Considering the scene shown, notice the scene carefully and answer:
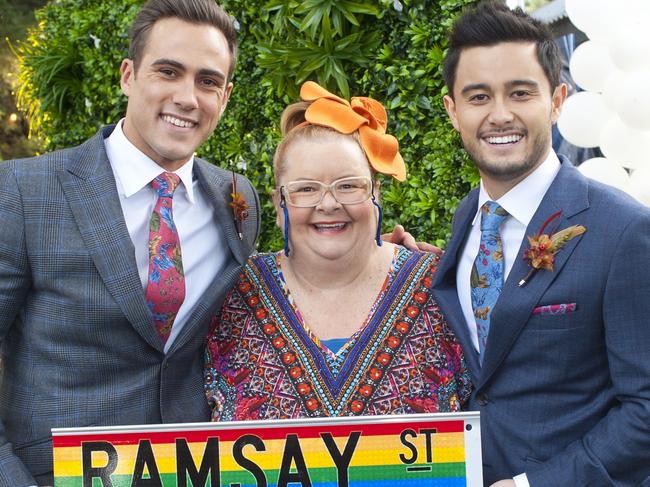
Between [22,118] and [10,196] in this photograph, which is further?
[22,118]

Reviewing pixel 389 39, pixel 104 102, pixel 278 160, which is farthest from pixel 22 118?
pixel 278 160

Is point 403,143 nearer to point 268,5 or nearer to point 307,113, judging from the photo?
point 268,5

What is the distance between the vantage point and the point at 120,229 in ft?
7.75

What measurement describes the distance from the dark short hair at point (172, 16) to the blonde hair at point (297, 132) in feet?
1.13

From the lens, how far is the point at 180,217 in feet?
8.53

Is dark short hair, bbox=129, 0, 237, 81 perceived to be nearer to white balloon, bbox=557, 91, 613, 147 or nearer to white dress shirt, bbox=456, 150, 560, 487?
white dress shirt, bbox=456, 150, 560, 487

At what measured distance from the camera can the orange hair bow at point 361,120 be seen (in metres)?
2.61

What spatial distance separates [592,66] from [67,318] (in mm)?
2948

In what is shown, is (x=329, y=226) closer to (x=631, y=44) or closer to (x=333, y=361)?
(x=333, y=361)

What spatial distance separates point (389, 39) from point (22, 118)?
11.1m

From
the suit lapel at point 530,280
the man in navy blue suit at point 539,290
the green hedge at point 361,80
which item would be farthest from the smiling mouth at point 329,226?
the green hedge at point 361,80

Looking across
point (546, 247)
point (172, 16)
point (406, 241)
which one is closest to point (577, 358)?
point (546, 247)

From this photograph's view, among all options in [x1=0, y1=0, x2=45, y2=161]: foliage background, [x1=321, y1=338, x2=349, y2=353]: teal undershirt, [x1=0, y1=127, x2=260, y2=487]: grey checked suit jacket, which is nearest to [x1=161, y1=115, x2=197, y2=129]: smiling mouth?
[x1=0, y1=127, x2=260, y2=487]: grey checked suit jacket

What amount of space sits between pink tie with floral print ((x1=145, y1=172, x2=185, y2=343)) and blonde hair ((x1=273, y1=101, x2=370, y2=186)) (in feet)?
1.31
